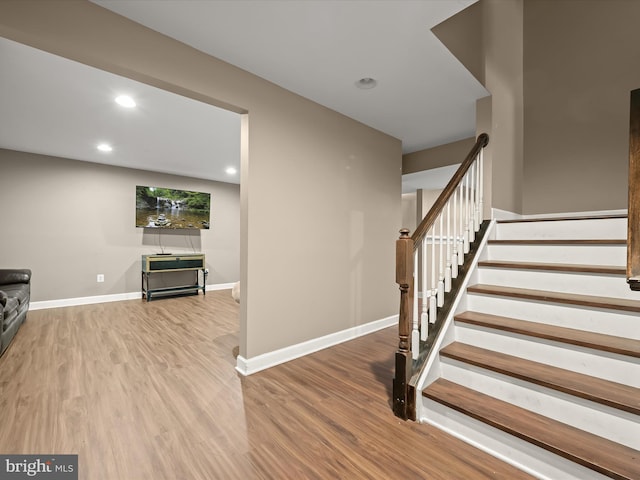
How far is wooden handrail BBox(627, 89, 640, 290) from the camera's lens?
2.41 feet

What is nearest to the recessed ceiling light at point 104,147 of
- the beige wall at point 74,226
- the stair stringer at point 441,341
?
the beige wall at point 74,226

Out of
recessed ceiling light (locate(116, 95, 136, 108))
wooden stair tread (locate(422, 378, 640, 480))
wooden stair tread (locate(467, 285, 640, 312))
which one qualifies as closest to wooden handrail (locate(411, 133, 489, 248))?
→ wooden stair tread (locate(467, 285, 640, 312))

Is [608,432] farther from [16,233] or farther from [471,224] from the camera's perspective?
[16,233]

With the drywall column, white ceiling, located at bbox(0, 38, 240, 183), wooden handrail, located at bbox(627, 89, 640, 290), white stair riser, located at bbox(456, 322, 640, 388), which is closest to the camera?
wooden handrail, located at bbox(627, 89, 640, 290)

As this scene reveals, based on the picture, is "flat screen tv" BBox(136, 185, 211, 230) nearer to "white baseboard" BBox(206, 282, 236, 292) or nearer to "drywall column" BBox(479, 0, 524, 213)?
"white baseboard" BBox(206, 282, 236, 292)

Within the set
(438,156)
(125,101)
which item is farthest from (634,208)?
(438,156)

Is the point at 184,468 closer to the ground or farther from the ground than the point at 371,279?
closer to the ground

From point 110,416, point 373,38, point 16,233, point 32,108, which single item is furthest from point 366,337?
point 16,233

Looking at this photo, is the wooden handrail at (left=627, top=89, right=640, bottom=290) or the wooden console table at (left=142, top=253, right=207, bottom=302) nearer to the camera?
the wooden handrail at (left=627, top=89, right=640, bottom=290)

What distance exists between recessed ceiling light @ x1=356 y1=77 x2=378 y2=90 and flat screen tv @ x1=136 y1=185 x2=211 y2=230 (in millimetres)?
4680

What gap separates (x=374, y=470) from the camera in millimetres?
1396

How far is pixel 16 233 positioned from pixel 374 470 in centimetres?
588

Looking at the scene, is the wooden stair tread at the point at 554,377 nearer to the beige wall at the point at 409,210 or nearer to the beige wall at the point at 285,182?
the beige wall at the point at 285,182

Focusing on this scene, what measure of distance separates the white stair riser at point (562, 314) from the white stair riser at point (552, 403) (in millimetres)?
499
